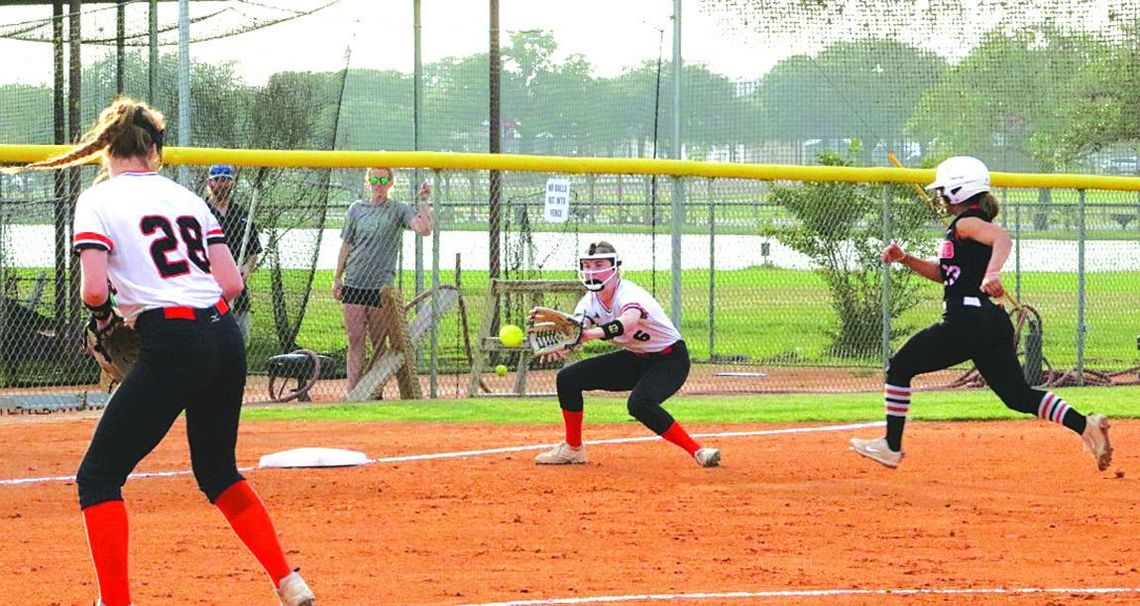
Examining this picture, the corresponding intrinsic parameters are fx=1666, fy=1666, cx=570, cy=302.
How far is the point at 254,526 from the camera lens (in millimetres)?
5875

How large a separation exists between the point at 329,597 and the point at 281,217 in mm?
9677

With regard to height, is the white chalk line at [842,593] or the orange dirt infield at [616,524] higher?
the white chalk line at [842,593]

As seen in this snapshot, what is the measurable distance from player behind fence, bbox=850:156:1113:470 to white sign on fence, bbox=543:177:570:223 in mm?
5906

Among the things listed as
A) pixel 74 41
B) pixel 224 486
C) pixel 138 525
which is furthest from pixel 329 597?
pixel 74 41

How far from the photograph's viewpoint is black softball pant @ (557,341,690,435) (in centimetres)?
1004

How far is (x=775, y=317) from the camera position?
22.2m

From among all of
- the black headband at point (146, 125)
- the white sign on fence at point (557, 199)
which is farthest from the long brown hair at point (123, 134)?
the white sign on fence at point (557, 199)

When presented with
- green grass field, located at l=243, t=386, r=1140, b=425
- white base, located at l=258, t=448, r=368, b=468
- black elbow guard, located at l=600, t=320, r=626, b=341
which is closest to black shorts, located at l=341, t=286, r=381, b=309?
green grass field, located at l=243, t=386, r=1140, b=425

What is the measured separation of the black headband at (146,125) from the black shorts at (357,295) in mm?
7989

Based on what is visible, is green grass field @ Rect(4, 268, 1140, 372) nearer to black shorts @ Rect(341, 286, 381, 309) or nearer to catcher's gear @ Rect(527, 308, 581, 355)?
black shorts @ Rect(341, 286, 381, 309)

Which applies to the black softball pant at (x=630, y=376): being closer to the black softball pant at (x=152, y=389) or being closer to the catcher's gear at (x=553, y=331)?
the catcher's gear at (x=553, y=331)

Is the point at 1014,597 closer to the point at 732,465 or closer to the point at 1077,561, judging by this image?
the point at 1077,561

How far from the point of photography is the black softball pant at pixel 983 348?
9.21 meters

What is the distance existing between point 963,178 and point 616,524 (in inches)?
111
